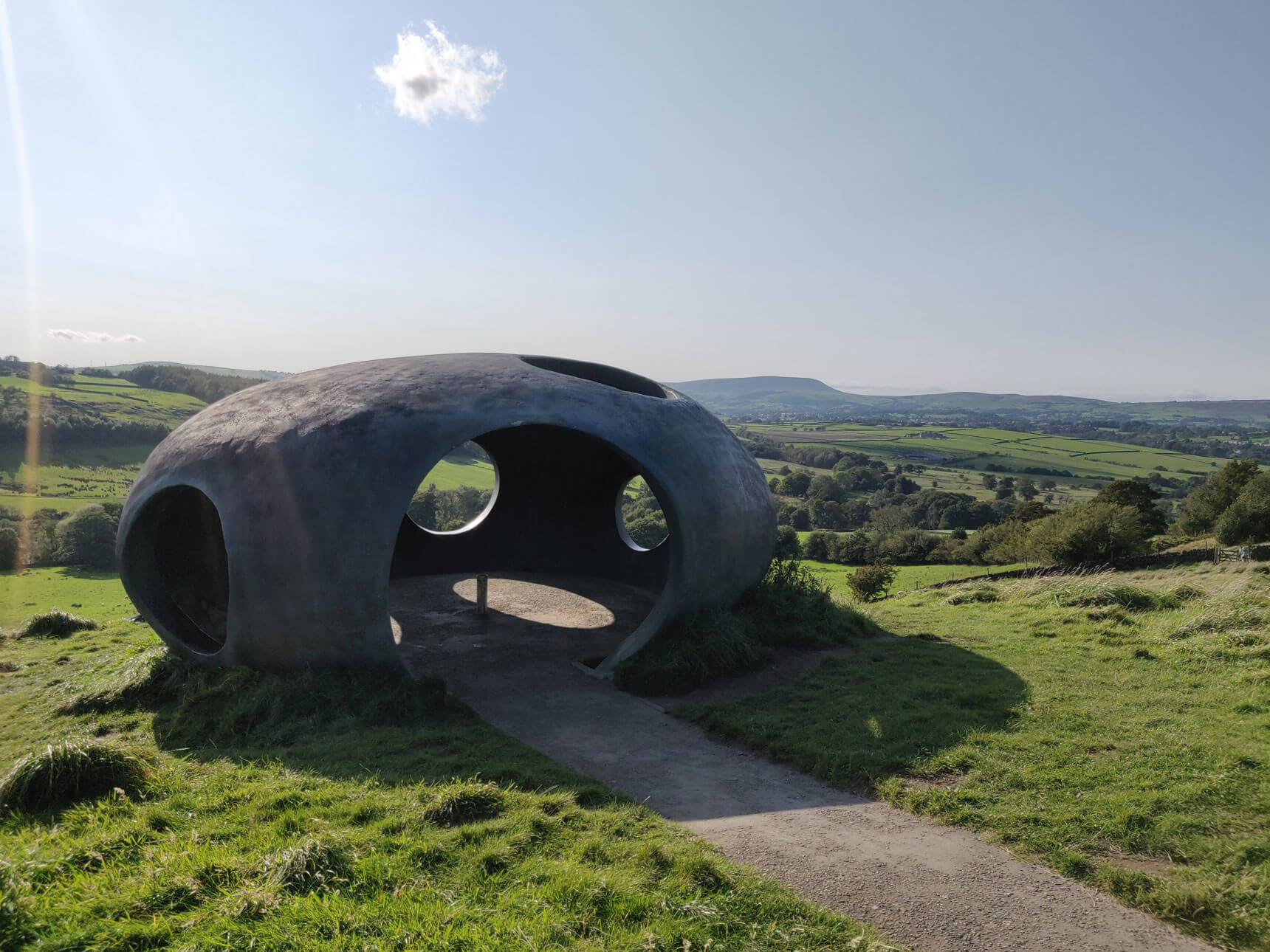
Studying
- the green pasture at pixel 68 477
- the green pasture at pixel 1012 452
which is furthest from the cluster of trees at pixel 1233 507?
the green pasture at pixel 68 477

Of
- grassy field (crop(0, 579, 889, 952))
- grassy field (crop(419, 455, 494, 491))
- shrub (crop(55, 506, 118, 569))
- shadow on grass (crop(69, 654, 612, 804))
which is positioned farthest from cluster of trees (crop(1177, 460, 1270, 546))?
shrub (crop(55, 506, 118, 569))

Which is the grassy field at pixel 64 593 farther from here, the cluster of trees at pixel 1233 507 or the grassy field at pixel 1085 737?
the cluster of trees at pixel 1233 507

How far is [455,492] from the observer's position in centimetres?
6812

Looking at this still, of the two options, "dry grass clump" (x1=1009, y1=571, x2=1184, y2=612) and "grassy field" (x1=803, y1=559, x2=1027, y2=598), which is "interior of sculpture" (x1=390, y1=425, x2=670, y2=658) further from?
"grassy field" (x1=803, y1=559, x2=1027, y2=598)

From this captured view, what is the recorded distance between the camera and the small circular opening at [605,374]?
13.7m

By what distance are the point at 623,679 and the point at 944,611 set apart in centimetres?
948

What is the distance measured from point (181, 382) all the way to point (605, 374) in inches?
4014

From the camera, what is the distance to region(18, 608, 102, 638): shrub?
15.5 meters

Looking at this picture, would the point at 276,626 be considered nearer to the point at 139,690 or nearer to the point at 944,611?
the point at 139,690

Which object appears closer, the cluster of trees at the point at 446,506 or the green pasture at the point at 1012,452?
the cluster of trees at the point at 446,506

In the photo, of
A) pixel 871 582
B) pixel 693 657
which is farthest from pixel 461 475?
pixel 693 657

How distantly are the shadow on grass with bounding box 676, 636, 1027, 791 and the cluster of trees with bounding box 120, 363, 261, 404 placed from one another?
96130 mm

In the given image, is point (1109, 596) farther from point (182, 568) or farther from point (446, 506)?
point (446, 506)

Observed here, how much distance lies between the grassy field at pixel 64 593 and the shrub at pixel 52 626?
12.7 m
